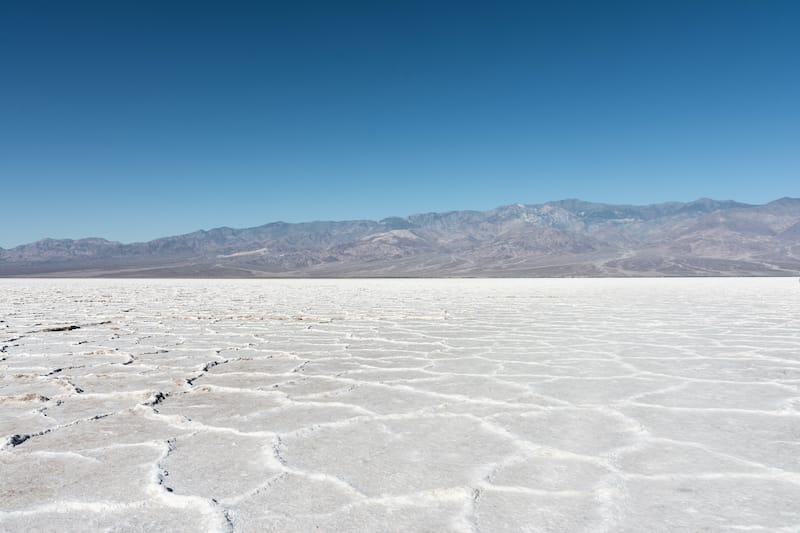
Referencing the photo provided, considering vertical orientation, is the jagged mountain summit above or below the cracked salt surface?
above

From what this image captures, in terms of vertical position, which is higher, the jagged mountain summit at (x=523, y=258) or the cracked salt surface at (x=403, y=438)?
the jagged mountain summit at (x=523, y=258)

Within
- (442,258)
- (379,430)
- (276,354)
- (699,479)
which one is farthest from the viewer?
(442,258)

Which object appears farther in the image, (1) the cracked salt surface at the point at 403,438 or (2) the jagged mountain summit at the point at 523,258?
(2) the jagged mountain summit at the point at 523,258

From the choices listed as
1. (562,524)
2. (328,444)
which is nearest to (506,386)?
(328,444)

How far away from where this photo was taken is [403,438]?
2246mm

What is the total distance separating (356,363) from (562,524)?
2718 mm

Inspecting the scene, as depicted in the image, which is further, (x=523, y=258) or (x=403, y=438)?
(x=523, y=258)

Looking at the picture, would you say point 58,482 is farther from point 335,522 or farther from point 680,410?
point 680,410

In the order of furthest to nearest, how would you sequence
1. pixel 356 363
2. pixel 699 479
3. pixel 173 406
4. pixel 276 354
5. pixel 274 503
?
pixel 276 354
pixel 356 363
pixel 173 406
pixel 699 479
pixel 274 503

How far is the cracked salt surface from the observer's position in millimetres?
1572

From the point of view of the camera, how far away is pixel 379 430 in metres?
2.36

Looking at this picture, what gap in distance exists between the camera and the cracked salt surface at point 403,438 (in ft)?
5.16

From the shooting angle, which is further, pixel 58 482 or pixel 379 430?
pixel 379 430

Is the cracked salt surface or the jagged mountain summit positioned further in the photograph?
the jagged mountain summit
